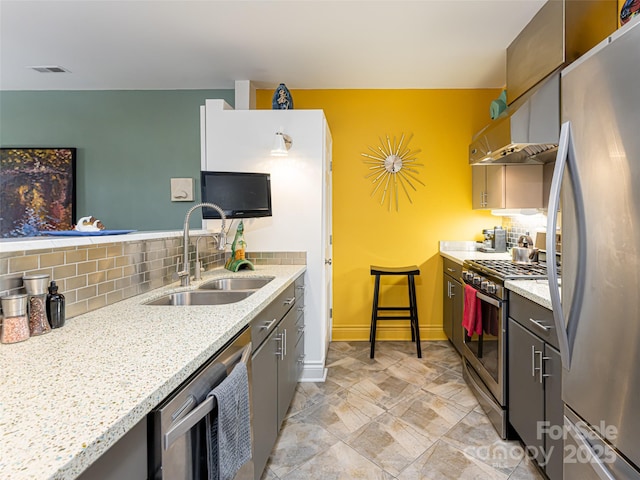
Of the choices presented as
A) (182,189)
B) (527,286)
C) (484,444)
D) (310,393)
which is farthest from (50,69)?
(484,444)

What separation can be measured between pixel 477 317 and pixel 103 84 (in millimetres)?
4055

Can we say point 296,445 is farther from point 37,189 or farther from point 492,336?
point 37,189

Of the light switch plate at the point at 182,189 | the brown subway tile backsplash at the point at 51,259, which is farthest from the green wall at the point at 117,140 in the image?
the brown subway tile backsplash at the point at 51,259

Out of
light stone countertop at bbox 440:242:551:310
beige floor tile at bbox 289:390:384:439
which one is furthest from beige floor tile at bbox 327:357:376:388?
light stone countertop at bbox 440:242:551:310

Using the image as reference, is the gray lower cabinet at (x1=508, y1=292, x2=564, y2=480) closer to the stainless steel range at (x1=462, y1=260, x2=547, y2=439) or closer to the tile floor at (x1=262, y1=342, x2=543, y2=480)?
the stainless steel range at (x1=462, y1=260, x2=547, y2=439)

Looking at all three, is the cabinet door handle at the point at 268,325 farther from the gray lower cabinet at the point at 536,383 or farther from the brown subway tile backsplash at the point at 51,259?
the gray lower cabinet at the point at 536,383

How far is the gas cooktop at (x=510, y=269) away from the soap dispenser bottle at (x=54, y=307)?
6.89ft

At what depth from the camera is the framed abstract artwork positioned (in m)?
3.65

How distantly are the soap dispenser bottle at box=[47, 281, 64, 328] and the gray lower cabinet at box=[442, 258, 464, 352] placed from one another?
2.72 m

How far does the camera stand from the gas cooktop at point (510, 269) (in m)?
2.04

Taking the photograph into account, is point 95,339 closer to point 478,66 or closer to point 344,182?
point 344,182

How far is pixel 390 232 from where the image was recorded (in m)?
3.76

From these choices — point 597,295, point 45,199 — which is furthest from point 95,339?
point 45,199

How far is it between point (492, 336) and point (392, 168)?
2.04m
